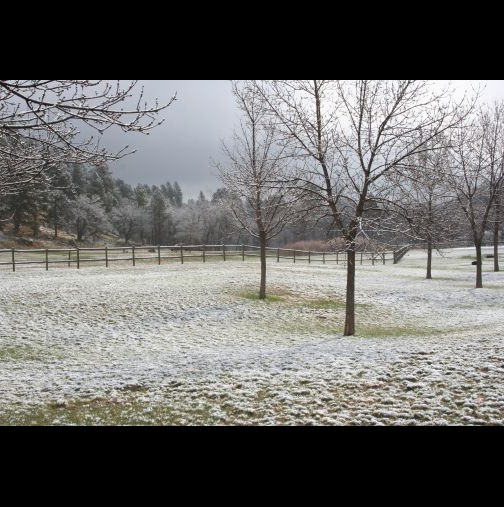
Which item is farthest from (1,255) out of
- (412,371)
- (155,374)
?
(412,371)

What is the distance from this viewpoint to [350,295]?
1122cm

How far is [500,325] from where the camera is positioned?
1196 centimetres

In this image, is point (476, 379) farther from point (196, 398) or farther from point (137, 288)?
point (137, 288)

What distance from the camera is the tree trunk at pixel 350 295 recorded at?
1088cm

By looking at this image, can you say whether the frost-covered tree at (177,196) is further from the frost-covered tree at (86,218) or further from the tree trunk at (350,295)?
the tree trunk at (350,295)

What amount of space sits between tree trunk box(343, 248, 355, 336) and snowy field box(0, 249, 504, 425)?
1.35 feet

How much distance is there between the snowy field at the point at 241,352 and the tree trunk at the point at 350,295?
0.41m

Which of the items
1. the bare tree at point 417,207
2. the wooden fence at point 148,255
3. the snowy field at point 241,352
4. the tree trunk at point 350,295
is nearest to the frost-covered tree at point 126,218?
the wooden fence at point 148,255

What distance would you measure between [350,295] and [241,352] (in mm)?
3293

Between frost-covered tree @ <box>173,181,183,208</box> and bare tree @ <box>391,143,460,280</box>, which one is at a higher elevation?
frost-covered tree @ <box>173,181,183,208</box>

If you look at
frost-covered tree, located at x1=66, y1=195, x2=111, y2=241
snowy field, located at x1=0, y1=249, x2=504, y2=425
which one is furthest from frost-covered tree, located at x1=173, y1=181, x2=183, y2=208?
snowy field, located at x1=0, y1=249, x2=504, y2=425

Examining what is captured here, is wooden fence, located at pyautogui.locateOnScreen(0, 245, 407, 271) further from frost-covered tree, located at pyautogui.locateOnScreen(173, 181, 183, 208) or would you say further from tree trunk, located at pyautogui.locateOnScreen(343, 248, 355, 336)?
frost-covered tree, located at pyautogui.locateOnScreen(173, 181, 183, 208)

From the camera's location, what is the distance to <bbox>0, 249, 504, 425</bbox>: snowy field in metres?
5.95
